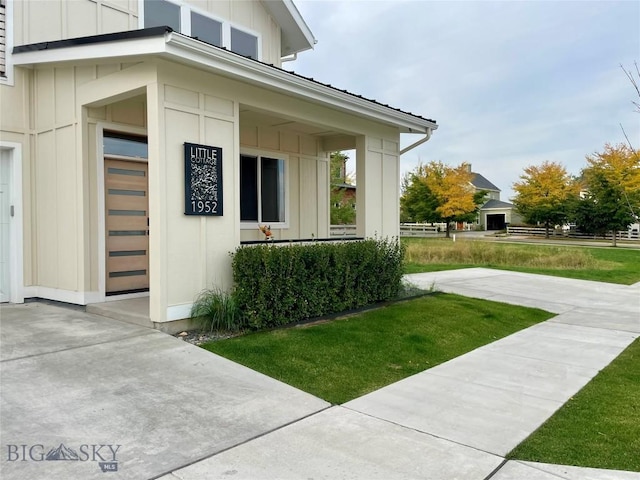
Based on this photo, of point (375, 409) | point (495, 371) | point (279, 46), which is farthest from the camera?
point (279, 46)

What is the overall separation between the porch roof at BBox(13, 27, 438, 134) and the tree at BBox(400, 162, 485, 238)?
105ft

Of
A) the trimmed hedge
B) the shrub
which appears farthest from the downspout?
the shrub

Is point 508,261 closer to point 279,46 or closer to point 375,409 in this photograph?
point 279,46

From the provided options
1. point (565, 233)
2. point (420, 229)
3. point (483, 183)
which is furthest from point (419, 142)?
point (483, 183)

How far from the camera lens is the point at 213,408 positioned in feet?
12.3

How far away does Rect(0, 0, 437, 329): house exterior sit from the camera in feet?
18.6

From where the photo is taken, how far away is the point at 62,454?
2924mm

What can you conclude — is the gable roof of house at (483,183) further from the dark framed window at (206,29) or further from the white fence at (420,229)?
the dark framed window at (206,29)

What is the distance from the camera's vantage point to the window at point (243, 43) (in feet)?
32.9

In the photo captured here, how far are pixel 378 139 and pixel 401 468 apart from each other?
6.99m

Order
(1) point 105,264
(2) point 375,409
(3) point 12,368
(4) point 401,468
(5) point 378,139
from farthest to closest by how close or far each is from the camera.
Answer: (5) point 378,139
(1) point 105,264
(3) point 12,368
(2) point 375,409
(4) point 401,468

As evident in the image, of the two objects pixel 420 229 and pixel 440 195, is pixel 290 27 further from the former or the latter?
pixel 420 229

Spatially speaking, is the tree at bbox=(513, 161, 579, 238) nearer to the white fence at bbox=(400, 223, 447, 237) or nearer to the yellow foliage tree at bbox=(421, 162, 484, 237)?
the yellow foliage tree at bbox=(421, 162, 484, 237)

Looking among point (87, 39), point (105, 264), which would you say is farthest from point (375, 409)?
point (87, 39)
